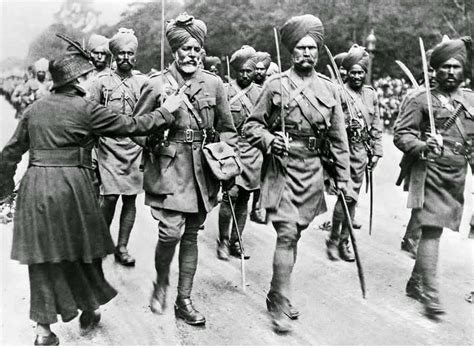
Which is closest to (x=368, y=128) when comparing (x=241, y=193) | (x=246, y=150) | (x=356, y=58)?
(x=356, y=58)

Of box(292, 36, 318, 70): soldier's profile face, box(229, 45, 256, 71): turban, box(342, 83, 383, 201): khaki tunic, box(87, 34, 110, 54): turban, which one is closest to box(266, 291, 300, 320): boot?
box(292, 36, 318, 70): soldier's profile face

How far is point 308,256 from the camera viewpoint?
265 inches

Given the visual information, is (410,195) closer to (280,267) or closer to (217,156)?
(280,267)

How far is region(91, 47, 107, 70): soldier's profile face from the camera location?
7.12 meters

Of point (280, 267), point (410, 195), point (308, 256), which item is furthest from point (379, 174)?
point (280, 267)

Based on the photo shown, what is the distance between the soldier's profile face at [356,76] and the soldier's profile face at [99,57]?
9.75 feet

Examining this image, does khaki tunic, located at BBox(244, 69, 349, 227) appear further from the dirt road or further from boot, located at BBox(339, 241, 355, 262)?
boot, located at BBox(339, 241, 355, 262)

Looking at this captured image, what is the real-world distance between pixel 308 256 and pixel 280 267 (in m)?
2.06

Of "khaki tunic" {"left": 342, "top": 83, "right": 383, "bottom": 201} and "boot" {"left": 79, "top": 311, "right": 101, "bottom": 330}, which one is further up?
"khaki tunic" {"left": 342, "top": 83, "right": 383, "bottom": 201}

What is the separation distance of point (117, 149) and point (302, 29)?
104 inches

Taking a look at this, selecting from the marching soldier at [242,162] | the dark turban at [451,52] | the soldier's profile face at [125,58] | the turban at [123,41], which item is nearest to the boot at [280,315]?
the marching soldier at [242,162]

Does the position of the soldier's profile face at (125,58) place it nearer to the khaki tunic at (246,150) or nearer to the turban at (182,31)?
the khaki tunic at (246,150)

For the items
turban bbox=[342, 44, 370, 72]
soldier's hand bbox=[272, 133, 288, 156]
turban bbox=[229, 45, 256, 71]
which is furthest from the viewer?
turban bbox=[229, 45, 256, 71]

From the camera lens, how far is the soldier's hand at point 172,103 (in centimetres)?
449
